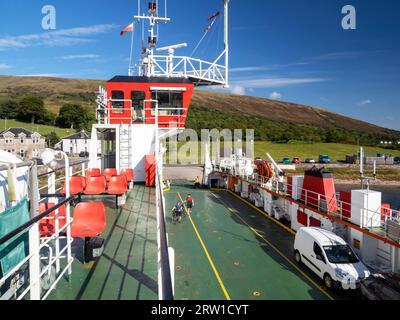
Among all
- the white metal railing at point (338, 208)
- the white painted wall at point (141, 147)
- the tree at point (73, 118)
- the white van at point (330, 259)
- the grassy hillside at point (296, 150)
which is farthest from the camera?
the tree at point (73, 118)

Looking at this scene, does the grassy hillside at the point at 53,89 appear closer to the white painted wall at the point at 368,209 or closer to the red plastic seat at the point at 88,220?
the white painted wall at the point at 368,209

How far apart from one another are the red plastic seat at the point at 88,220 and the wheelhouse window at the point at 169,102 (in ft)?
41.3

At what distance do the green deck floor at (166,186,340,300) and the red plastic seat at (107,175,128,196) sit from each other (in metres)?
2.63

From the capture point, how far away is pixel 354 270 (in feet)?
27.1

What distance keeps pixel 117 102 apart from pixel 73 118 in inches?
3575

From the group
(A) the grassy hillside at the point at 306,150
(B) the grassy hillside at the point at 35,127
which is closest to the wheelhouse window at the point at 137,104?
(A) the grassy hillside at the point at 306,150

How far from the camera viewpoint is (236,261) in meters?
9.70

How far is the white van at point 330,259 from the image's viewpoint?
8070 millimetres

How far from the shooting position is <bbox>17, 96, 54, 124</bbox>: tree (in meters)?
100

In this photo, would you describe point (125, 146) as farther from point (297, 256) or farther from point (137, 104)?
point (297, 256)

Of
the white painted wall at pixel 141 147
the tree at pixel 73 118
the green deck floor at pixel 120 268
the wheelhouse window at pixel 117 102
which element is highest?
the tree at pixel 73 118

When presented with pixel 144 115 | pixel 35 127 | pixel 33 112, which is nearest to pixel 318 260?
pixel 144 115
